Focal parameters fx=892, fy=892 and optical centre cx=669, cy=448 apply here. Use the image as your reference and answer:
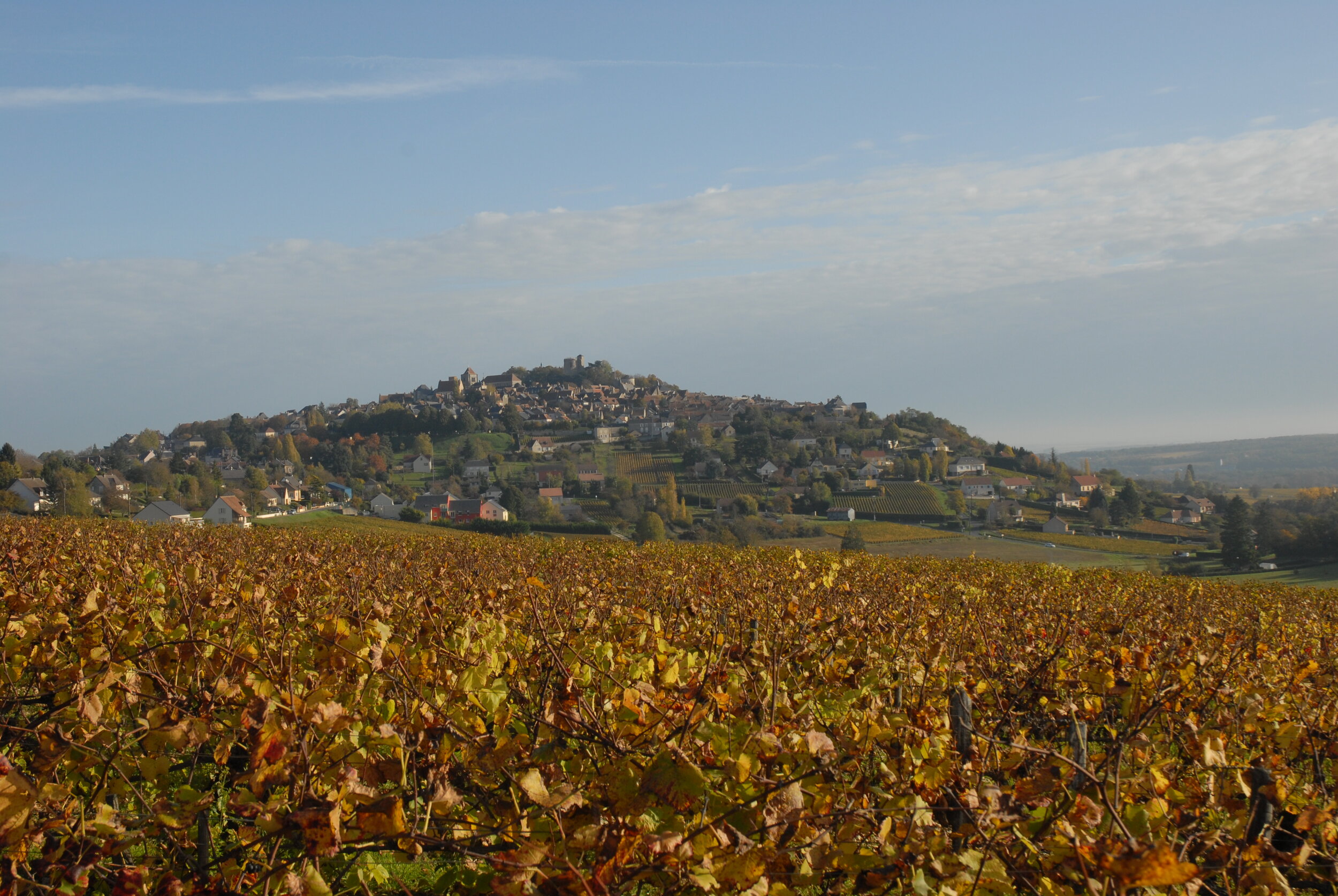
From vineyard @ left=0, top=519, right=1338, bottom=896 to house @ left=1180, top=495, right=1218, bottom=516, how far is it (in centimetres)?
7137

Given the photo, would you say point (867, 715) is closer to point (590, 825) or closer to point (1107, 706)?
point (590, 825)

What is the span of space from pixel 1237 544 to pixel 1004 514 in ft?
74.6

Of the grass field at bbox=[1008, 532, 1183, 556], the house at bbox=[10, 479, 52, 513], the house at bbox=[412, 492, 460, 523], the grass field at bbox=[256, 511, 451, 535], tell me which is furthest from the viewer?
the house at bbox=[412, 492, 460, 523]

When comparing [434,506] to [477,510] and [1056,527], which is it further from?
[1056,527]

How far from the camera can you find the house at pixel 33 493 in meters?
43.3

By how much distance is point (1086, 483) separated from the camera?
8331 cm

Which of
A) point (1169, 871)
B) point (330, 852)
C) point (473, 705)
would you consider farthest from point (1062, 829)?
point (473, 705)

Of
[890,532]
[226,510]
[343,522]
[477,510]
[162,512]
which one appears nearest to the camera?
[343,522]

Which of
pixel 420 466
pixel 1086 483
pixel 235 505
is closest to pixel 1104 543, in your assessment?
pixel 1086 483

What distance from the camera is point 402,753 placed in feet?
6.56

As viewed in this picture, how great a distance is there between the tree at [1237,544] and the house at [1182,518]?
74.8 ft

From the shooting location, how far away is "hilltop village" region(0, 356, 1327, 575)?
5650 centimetres

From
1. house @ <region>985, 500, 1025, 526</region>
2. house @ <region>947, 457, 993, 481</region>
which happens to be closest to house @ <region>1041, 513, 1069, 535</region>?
house @ <region>985, 500, 1025, 526</region>

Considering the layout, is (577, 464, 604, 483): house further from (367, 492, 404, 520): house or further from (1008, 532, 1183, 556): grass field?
(1008, 532, 1183, 556): grass field
